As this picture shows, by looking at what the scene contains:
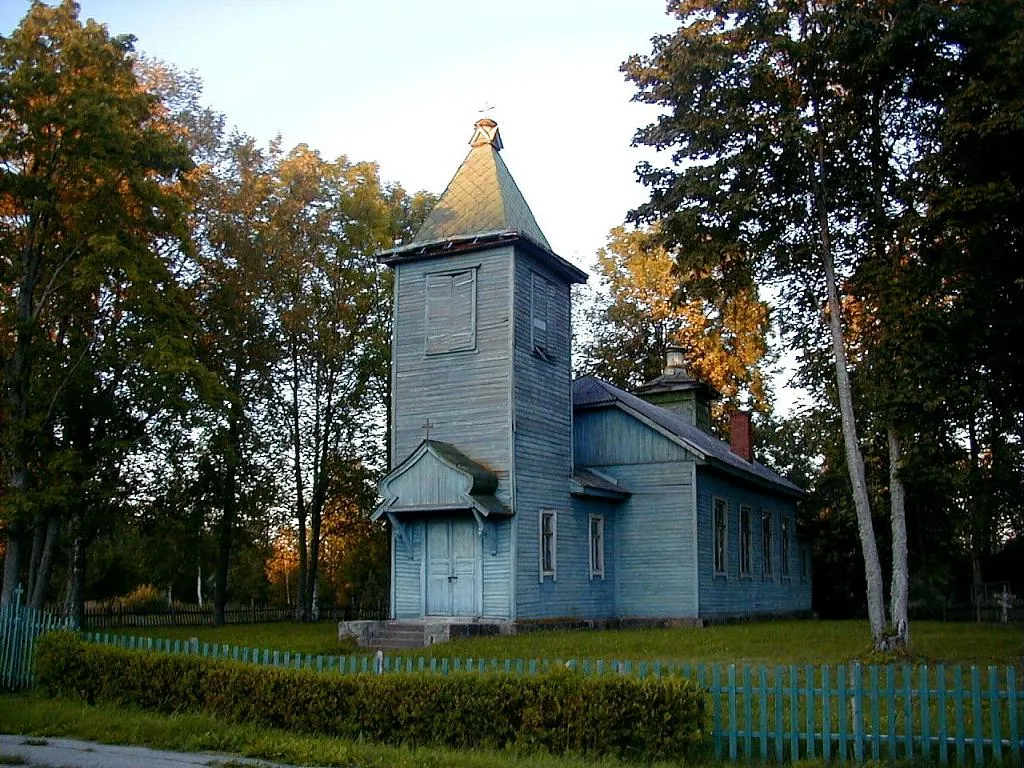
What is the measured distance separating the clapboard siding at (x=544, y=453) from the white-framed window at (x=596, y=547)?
1.62ft

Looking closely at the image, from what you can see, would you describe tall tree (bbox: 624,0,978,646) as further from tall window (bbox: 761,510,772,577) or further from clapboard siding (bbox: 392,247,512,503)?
tall window (bbox: 761,510,772,577)

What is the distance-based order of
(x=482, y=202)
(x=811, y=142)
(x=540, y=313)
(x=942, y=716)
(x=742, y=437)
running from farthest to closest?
(x=742, y=437) < (x=482, y=202) < (x=540, y=313) < (x=811, y=142) < (x=942, y=716)

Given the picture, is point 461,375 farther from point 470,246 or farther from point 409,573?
point 409,573

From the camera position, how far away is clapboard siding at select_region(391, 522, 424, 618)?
82.9 ft

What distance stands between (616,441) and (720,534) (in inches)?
182

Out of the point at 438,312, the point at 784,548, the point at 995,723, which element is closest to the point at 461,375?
the point at 438,312

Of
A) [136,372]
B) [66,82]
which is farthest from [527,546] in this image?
[66,82]

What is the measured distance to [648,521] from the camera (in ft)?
97.8

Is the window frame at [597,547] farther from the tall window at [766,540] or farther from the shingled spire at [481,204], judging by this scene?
the tall window at [766,540]

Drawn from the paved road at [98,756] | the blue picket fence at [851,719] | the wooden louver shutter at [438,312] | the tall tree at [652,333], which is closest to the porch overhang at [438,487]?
the wooden louver shutter at [438,312]

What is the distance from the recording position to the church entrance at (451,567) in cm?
2478

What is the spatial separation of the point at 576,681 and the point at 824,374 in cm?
1518

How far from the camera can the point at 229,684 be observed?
41.2 ft

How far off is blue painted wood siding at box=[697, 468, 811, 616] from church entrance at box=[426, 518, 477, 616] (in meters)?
7.64
